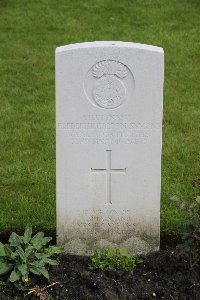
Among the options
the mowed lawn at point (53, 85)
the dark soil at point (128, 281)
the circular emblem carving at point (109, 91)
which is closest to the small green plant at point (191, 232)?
the dark soil at point (128, 281)

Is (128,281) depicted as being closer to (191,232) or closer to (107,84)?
(191,232)

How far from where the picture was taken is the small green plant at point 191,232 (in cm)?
460

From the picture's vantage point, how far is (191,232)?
15.2 feet

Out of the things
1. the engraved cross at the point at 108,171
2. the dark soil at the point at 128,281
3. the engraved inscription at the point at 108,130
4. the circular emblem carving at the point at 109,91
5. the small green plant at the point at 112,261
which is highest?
the circular emblem carving at the point at 109,91

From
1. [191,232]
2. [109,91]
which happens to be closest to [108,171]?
[109,91]

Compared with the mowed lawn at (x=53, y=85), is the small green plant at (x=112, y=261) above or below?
below

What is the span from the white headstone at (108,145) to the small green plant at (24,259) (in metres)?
0.26

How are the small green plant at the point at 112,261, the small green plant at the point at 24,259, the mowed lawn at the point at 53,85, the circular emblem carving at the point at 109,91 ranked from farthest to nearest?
the mowed lawn at the point at 53,85
the small green plant at the point at 112,261
the circular emblem carving at the point at 109,91
the small green plant at the point at 24,259

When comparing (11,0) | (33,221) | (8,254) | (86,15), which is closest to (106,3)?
(86,15)

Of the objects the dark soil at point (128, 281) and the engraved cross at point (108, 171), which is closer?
the dark soil at point (128, 281)

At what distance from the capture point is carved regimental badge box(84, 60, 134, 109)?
4594 millimetres

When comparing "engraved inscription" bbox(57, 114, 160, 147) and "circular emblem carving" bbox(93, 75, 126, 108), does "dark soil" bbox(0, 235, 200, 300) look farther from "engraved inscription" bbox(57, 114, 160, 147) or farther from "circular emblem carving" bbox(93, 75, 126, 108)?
"circular emblem carving" bbox(93, 75, 126, 108)

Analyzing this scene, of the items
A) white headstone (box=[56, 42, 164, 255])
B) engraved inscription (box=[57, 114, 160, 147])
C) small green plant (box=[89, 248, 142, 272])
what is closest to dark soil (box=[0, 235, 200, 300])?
small green plant (box=[89, 248, 142, 272])

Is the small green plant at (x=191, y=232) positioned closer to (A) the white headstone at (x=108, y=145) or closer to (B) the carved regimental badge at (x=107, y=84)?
(A) the white headstone at (x=108, y=145)
